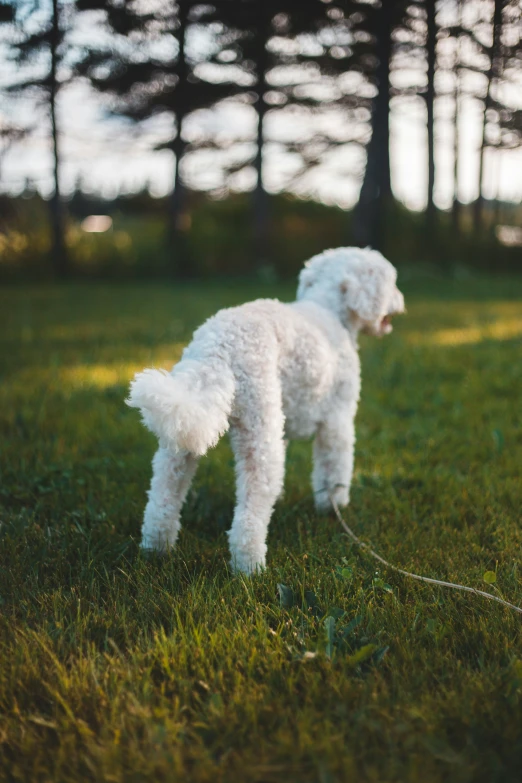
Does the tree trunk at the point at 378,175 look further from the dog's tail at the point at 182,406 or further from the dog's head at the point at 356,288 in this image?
the dog's tail at the point at 182,406

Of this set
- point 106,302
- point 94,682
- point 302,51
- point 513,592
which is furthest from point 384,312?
point 302,51

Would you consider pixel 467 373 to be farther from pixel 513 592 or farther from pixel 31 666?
pixel 31 666

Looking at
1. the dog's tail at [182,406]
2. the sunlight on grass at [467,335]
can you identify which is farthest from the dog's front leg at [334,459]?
the sunlight on grass at [467,335]

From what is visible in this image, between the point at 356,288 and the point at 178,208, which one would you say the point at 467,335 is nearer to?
the point at 356,288

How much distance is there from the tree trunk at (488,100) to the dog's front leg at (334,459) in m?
5.95

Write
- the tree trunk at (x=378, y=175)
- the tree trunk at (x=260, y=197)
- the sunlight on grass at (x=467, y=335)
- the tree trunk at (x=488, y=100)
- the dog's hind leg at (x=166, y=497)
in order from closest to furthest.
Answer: the dog's hind leg at (x=166, y=497), the tree trunk at (x=488, y=100), the sunlight on grass at (x=467, y=335), the tree trunk at (x=378, y=175), the tree trunk at (x=260, y=197)

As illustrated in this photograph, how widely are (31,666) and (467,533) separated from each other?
2.10 meters

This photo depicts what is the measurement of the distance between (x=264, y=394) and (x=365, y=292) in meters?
1.19

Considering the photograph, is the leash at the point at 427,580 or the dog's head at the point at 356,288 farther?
the dog's head at the point at 356,288

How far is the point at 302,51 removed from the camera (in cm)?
1978

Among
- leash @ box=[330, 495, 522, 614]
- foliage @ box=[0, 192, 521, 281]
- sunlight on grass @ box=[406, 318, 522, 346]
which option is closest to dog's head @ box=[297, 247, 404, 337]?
leash @ box=[330, 495, 522, 614]

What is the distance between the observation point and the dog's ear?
3.57 metres

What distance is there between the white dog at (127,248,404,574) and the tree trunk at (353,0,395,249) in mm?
15669

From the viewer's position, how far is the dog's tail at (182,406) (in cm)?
221
